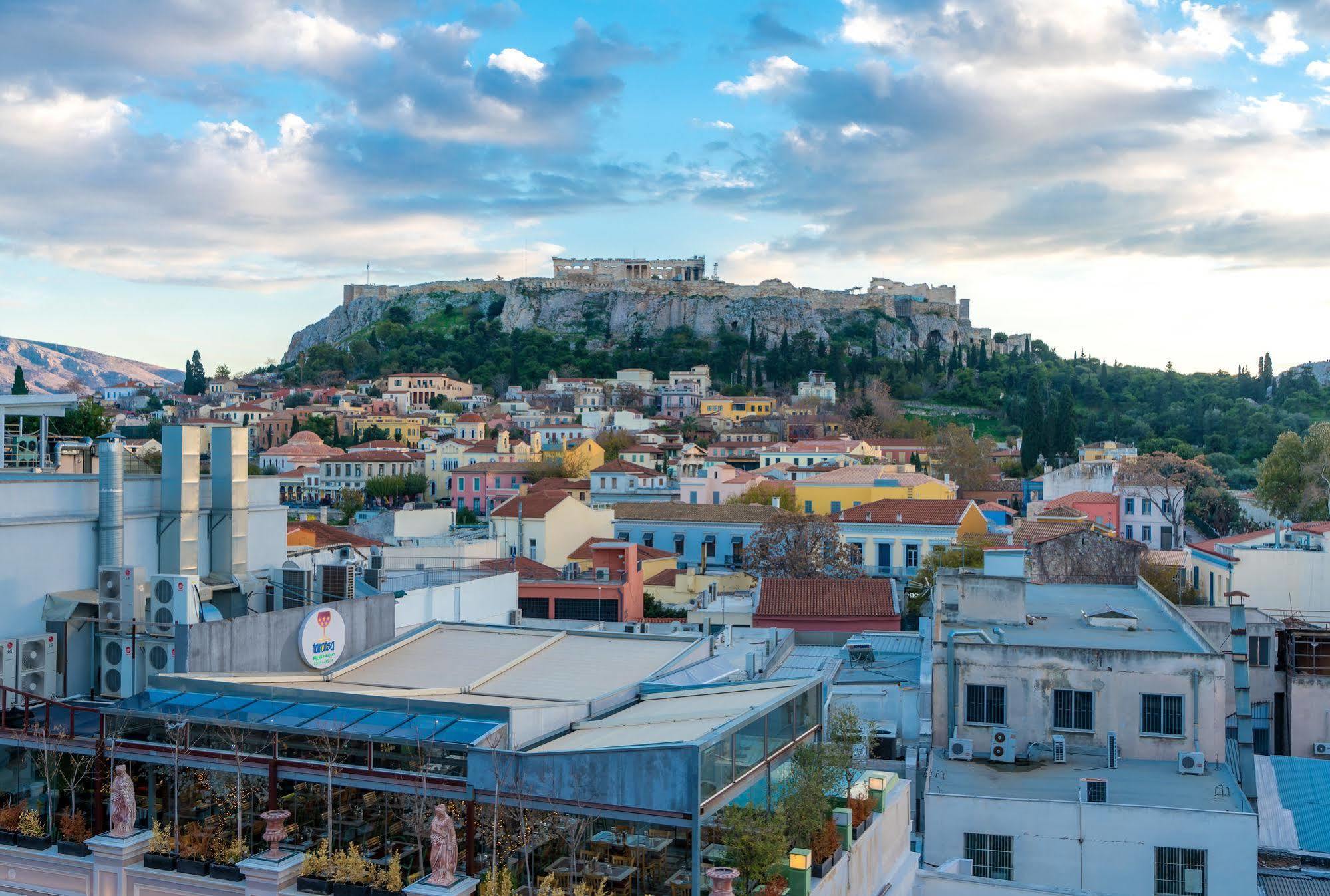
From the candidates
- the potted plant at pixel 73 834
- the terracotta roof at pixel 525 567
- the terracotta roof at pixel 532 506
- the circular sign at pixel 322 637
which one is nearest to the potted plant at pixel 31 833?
the potted plant at pixel 73 834

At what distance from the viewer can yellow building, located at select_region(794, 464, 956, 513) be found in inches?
2196

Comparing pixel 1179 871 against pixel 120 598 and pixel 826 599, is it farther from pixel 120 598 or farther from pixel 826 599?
pixel 826 599

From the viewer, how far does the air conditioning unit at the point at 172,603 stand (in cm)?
1345

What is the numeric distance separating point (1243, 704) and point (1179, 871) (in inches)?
175

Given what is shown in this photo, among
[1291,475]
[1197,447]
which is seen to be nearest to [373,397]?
[1197,447]

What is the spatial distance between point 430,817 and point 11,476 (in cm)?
833

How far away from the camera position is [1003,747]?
18.8 metres

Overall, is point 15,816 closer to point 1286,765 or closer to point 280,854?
point 280,854

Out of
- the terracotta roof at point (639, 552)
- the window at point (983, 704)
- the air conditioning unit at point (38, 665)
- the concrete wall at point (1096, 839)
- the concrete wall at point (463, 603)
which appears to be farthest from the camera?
the terracotta roof at point (639, 552)

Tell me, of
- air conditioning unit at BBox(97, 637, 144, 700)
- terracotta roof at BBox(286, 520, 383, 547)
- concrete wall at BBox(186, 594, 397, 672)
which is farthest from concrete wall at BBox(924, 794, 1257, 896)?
terracotta roof at BBox(286, 520, 383, 547)

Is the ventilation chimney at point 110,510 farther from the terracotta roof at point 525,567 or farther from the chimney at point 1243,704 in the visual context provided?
the terracotta roof at point 525,567

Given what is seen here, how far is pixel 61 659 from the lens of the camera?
14422mm

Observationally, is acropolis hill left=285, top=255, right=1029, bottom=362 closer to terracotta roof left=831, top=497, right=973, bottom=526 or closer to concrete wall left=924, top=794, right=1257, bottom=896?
terracotta roof left=831, top=497, right=973, bottom=526

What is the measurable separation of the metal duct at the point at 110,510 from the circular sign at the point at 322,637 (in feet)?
9.98
